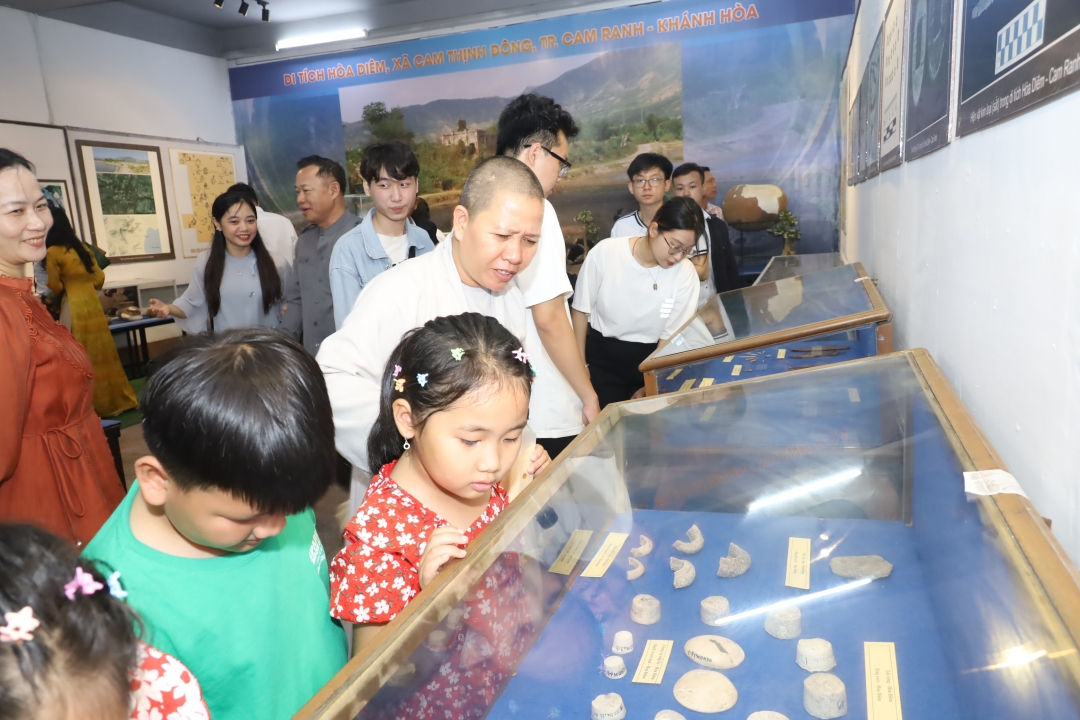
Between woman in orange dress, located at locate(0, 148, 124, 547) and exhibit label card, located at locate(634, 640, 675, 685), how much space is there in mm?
1458

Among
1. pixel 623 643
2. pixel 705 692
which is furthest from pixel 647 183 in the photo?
pixel 705 692

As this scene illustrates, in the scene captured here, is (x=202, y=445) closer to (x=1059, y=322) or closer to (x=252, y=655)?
(x=252, y=655)

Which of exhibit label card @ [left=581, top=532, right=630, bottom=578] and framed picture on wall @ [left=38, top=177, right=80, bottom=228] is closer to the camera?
exhibit label card @ [left=581, top=532, right=630, bottom=578]

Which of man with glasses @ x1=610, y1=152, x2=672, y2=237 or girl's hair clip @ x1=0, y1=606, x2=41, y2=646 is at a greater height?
man with glasses @ x1=610, y1=152, x2=672, y2=237

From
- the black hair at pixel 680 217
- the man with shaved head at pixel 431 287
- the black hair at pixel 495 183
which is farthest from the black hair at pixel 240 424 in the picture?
the black hair at pixel 680 217

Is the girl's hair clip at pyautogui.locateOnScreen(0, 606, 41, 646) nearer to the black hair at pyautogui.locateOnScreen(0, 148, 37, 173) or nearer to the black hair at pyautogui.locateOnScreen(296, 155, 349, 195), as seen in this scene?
the black hair at pyautogui.locateOnScreen(0, 148, 37, 173)

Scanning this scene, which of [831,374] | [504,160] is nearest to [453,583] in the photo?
[831,374]

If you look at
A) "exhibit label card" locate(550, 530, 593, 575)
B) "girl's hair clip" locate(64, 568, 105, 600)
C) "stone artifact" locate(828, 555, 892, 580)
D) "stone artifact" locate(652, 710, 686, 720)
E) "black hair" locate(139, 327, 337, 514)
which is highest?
"black hair" locate(139, 327, 337, 514)

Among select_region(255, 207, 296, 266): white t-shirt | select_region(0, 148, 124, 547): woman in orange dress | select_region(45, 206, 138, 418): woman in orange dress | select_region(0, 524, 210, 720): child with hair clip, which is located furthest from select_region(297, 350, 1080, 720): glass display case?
select_region(255, 207, 296, 266): white t-shirt

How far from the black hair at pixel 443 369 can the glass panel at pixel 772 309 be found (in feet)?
3.44

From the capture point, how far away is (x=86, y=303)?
→ 5.69 metres

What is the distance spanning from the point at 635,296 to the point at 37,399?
2394 millimetres

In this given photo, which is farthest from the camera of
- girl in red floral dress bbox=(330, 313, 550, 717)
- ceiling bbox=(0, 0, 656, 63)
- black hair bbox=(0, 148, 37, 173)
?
ceiling bbox=(0, 0, 656, 63)

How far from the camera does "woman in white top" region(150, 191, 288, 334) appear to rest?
429 centimetres
